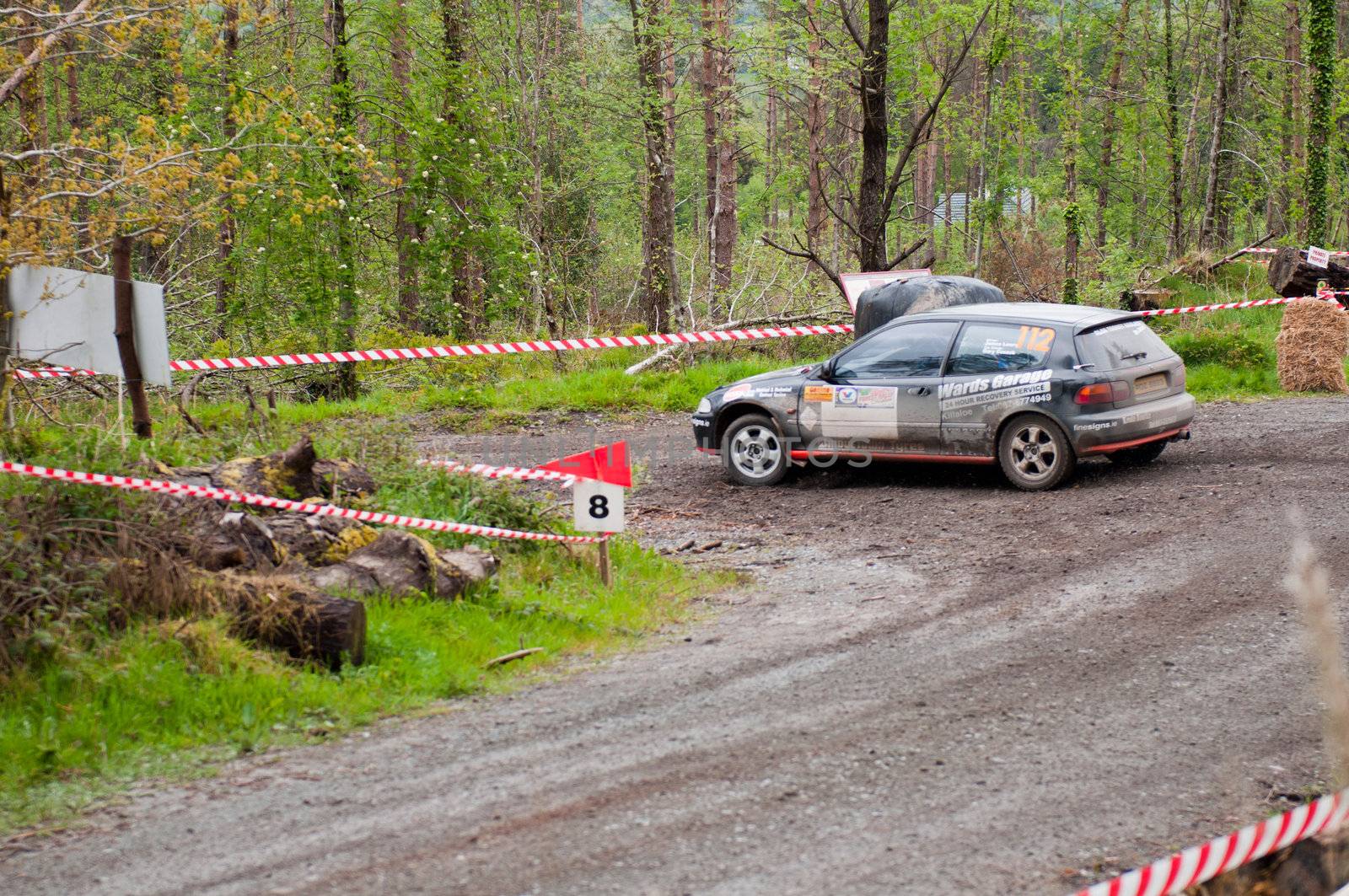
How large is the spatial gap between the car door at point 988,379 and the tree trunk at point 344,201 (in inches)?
370

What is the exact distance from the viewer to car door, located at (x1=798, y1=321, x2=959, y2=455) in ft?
39.3

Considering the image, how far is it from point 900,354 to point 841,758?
7.04 m

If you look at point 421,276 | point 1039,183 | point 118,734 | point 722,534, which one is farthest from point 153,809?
point 1039,183

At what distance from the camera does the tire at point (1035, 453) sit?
37.5ft

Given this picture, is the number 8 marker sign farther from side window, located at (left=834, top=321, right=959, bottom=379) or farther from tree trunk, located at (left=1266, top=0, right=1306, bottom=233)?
tree trunk, located at (left=1266, top=0, right=1306, bottom=233)

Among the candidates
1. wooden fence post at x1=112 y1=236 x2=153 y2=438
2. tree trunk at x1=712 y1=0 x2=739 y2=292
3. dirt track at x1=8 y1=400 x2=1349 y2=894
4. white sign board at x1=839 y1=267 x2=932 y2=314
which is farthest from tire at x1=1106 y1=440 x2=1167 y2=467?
tree trunk at x1=712 y1=0 x2=739 y2=292

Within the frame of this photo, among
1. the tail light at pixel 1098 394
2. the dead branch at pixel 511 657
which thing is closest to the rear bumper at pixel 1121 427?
the tail light at pixel 1098 394

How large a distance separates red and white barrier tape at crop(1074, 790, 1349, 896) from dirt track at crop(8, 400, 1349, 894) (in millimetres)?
436

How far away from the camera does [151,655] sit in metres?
6.73

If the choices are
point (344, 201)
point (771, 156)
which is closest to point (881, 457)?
point (344, 201)

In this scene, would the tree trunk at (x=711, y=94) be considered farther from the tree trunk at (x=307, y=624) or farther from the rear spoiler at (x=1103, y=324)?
the tree trunk at (x=307, y=624)

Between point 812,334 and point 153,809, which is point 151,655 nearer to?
point 153,809

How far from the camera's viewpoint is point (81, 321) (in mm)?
8906

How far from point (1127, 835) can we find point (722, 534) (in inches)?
256
